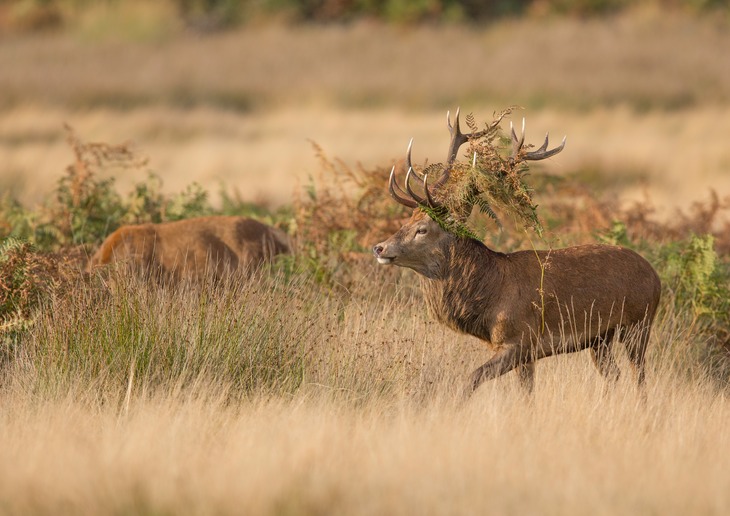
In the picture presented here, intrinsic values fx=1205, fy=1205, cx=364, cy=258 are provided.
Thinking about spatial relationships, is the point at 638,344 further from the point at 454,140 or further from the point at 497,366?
the point at 454,140

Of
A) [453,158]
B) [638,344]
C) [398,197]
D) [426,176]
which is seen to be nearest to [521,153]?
[453,158]

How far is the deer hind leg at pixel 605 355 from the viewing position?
8102mm

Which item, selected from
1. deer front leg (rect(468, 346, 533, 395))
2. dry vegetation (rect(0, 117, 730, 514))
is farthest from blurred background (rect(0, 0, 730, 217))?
deer front leg (rect(468, 346, 533, 395))

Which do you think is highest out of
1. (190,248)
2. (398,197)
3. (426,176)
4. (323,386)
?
(426,176)

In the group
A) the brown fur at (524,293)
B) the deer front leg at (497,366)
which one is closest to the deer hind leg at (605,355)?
the brown fur at (524,293)

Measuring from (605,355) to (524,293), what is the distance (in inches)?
33.2

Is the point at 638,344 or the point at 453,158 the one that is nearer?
the point at 638,344

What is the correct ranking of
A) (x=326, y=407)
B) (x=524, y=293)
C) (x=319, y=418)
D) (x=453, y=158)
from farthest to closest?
(x=453, y=158) < (x=524, y=293) < (x=326, y=407) < (x=319, y=418)

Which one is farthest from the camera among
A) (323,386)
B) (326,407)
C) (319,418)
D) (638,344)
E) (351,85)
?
(351,85)

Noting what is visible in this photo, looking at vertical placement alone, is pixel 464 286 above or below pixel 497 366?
above

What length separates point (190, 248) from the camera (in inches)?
376

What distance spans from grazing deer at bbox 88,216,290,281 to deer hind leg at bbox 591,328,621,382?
2.73 m

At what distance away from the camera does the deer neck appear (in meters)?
7.80

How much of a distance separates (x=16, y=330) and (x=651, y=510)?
453cm
